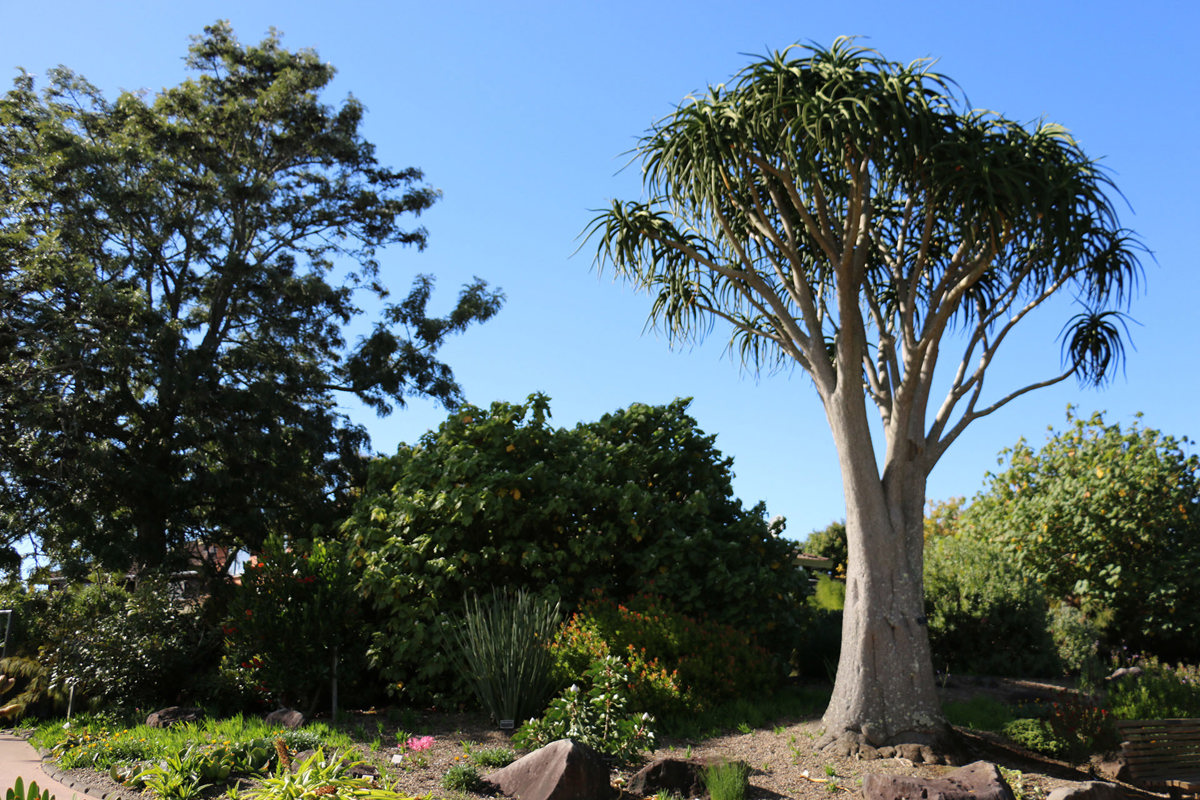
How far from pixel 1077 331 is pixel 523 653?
6380 millimetres

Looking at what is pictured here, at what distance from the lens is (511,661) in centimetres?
796

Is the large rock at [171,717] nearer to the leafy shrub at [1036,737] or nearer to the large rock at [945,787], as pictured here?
the large rock at [945,787]

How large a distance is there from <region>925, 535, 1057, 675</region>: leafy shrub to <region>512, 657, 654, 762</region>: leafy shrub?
18.5 ft

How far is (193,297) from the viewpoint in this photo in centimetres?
1619

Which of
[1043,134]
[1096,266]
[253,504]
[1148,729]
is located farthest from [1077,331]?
[253,504]

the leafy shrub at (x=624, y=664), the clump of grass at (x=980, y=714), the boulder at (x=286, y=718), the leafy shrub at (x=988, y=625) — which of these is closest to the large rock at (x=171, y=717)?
the boulder at (x=286, y=718)

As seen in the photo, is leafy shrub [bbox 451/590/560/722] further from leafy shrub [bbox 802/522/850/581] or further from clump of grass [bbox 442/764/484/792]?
leafy shrub [bbox 802/522/850/581]

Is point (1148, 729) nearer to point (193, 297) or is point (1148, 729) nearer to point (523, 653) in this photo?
point (523, 653)

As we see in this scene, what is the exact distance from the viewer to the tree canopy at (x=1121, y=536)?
12820 millimetres

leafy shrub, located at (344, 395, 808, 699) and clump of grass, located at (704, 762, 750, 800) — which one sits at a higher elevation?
leafy shrub, located at (344, 395, 808, 699)

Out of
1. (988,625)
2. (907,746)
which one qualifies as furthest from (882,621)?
(988,625)

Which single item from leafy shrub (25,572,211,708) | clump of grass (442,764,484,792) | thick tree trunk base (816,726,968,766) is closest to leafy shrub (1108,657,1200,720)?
thick tree trunk base (816,726,968,766)

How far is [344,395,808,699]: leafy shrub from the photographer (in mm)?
9250

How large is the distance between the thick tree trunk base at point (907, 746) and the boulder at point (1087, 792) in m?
0.92
